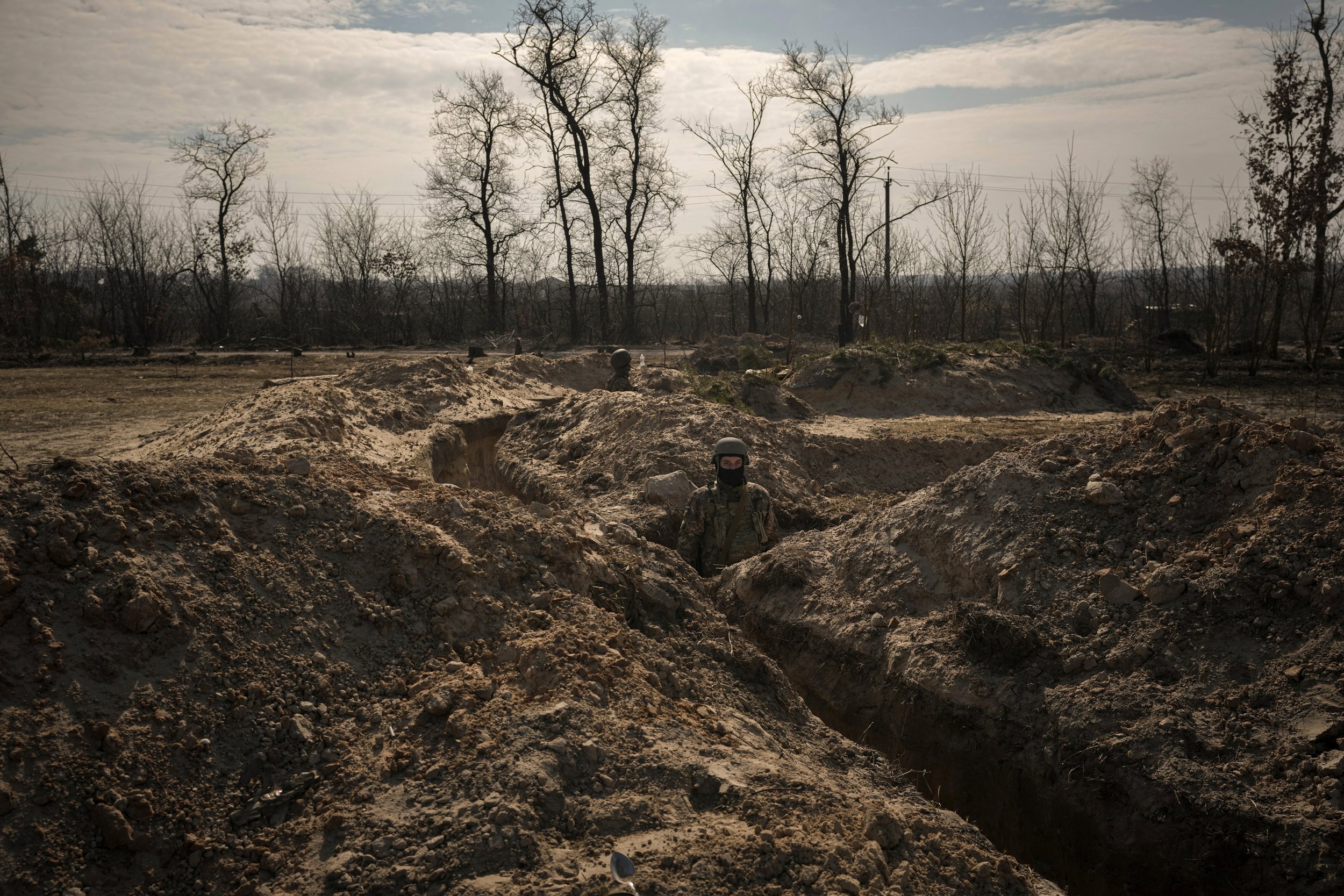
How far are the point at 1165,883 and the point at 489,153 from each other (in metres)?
27.9

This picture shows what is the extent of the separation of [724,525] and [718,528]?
0.08m

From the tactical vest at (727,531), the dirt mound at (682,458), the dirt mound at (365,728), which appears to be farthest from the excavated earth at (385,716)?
the dirt mound at (682,458)

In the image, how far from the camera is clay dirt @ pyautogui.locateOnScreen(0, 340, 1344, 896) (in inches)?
118

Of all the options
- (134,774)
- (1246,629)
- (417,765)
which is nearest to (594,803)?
(417,765)

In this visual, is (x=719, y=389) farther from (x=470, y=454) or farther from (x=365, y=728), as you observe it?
(x=365, y=728)

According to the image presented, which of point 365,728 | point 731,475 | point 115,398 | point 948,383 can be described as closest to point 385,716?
point 365,728

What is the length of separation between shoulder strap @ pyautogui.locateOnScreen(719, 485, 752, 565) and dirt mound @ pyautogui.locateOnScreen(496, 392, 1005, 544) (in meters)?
0.89

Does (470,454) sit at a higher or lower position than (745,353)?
lower

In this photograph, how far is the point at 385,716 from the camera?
12.1 ft

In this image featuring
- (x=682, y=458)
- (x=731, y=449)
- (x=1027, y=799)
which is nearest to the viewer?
(x=1027, y=799)

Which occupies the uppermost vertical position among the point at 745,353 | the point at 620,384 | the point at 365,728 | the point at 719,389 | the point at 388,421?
the point at 745,353

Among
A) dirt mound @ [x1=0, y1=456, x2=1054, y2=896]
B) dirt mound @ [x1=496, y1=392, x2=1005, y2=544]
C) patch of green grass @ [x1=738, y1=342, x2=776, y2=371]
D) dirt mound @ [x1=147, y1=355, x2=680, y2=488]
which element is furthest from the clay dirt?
patch of green grass @ [x1=738, y1=342, x2=776, y2=371]

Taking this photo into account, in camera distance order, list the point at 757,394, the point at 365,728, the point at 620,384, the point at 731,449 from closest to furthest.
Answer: the point at 365,728, the point at 731,449, the point at 757,394, the point at 620,384

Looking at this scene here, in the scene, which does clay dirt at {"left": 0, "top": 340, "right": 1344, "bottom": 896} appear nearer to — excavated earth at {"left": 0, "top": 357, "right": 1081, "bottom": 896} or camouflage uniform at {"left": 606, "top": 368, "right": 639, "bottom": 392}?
excavated earth at {"left": 0, "top": 357, "right": 1081, "bottom": 896}
